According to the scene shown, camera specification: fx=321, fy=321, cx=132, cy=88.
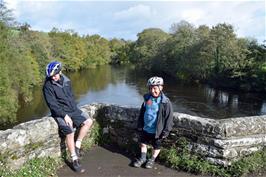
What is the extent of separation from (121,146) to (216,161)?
208 centimetres

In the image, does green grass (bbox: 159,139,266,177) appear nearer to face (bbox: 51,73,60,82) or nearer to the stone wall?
the stone wall

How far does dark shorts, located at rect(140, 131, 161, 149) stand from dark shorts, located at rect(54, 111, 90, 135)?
110cm

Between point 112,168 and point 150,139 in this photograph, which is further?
point 150,139

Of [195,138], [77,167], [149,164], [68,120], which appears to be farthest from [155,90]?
[77,167]

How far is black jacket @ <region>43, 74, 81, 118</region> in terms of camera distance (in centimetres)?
541

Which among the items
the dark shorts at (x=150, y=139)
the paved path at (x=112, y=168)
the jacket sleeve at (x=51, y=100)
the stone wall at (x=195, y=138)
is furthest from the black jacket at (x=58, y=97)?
the dark shorts at (x=150, y=139)

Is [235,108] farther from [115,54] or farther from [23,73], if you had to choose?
[115,54]

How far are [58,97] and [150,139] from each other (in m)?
1.79

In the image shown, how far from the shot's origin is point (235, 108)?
3594 cm

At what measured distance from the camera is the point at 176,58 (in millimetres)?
60438

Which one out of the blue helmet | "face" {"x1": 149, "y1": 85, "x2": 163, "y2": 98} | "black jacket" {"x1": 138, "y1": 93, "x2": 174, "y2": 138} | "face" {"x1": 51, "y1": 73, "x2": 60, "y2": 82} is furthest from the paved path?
the blue helmet

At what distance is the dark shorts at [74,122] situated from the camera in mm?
5469

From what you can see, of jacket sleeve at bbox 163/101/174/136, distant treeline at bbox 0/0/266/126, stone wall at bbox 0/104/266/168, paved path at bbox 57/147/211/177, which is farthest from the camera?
distant treeline at bbox 0/0/266/126

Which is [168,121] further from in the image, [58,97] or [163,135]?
[58,97]
